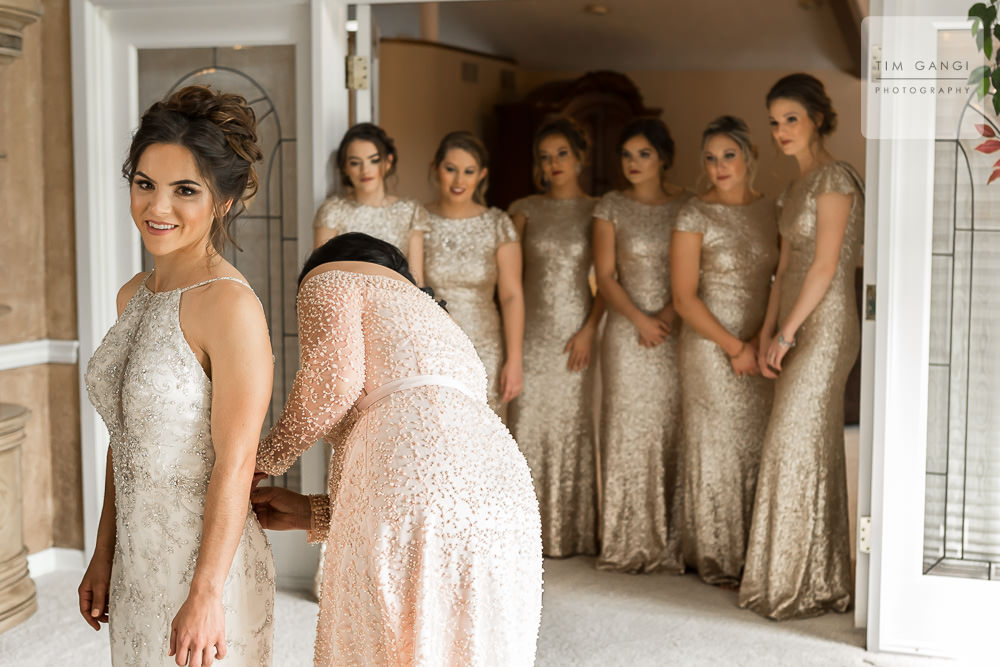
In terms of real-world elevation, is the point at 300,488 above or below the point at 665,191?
below

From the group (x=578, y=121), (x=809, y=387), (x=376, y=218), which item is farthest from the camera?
(x=578, y=121)

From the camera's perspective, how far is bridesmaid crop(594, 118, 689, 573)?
4.11 meters

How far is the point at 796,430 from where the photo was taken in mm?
3520

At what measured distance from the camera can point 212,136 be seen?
1.60 metres

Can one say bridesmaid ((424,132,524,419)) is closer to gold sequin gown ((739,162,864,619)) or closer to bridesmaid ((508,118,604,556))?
bridesmaid ((508,118,604,556))

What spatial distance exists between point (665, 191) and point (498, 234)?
694 mm

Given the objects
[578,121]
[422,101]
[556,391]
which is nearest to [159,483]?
[556,391]

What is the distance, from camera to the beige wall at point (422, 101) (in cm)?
731

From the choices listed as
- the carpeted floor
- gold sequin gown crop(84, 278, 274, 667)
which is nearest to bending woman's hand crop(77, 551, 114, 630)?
gold sequin gown crop(84, 278, 274, 667)

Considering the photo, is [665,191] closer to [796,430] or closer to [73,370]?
[796,430]

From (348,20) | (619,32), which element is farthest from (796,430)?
(619,32)

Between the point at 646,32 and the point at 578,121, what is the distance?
3.26ft

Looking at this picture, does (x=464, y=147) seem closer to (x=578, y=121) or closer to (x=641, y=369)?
(x=641, y=369)

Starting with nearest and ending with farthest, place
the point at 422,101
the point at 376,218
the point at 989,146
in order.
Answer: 1. the point at 989,146
2. the point at 376,218
3. the point at 422,101
